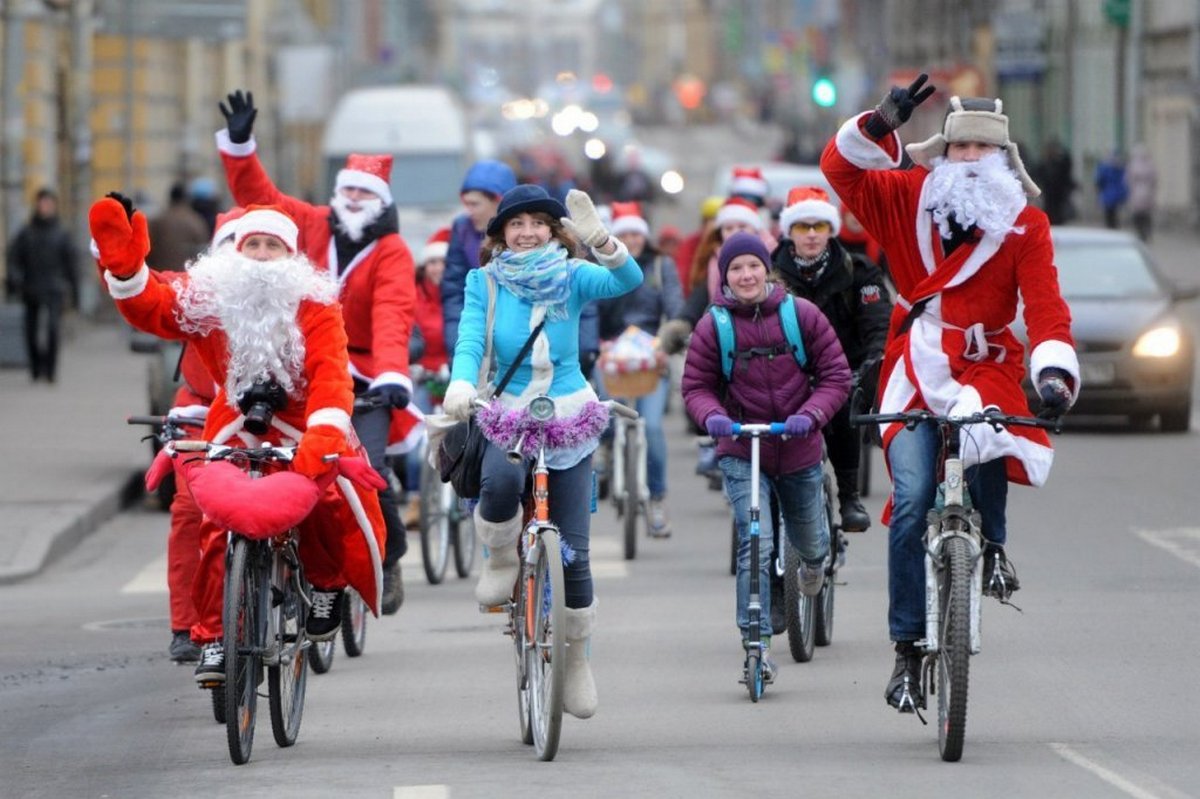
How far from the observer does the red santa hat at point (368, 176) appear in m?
11.3

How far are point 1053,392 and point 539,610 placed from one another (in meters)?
1.69

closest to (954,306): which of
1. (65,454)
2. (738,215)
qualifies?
(738,215)

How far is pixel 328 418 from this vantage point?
8.80m

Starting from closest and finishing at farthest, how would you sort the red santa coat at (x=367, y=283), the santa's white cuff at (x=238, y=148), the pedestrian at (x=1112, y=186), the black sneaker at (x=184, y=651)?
the black sneaker at (x=184, y=651), the red santa coat at (x=367, y=283), the santa's white cuff at (x=238, y=148), the pedestrian at (x=1112, y=186)

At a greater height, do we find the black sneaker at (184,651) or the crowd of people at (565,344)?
the crowd of people at (565,344)

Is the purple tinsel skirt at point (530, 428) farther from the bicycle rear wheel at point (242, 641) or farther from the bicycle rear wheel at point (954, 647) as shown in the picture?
the bicycle rear wheel at point (954, 647)

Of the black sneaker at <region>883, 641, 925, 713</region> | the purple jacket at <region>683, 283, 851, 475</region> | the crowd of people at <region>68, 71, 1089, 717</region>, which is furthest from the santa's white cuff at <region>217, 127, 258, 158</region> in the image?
the black sneaker at <region>883, 641, 925, 713</region>

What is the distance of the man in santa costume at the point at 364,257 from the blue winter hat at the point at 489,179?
1.89m

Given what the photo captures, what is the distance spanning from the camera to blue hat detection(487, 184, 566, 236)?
29.9 ft

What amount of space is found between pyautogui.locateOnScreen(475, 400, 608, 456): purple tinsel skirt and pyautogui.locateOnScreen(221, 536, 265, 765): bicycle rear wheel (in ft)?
2.76

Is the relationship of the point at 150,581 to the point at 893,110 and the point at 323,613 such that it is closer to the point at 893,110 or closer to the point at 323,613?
the point at 323,613

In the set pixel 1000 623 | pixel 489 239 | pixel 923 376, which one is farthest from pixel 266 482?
pixel 1000 623

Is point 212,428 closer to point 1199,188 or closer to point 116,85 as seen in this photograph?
point 116,85

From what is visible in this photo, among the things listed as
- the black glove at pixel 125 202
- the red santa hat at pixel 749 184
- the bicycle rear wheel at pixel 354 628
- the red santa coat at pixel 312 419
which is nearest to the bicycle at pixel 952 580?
the red santa coat at pixel 312 419
